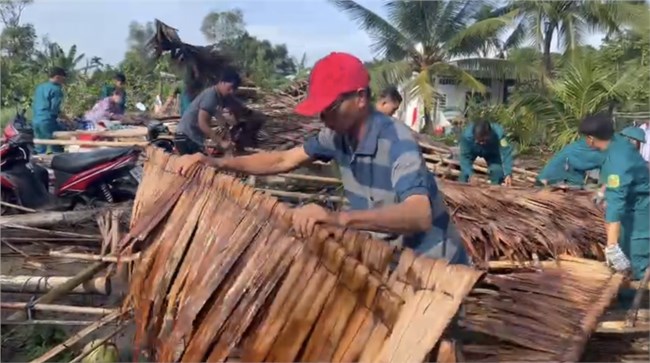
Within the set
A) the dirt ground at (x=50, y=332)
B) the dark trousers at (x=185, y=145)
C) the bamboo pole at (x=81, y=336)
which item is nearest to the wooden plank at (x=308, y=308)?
the bamboo pole at (x=81, y=336)

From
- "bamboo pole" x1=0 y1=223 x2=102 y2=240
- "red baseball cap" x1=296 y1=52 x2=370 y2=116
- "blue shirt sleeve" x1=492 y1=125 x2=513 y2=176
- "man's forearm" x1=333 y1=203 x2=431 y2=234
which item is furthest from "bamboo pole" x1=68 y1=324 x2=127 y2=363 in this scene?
"blue shirt sleeve" x1=492 y1=125 x2=513 y2=176

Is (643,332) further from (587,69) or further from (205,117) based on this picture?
(587,69)

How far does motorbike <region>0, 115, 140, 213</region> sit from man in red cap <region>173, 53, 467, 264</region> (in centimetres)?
515

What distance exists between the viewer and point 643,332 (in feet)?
11.9

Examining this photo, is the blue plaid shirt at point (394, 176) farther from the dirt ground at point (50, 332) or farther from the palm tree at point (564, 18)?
the palm tree at point (564, 18)

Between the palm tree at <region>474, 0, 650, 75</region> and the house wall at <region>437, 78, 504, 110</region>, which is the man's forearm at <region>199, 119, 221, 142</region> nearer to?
the palm tree at <region>474, 0, 650, 75</region>

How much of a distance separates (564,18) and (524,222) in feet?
59.7

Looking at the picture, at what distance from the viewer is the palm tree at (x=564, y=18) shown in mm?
20375

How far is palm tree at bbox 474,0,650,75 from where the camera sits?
20.4 meters

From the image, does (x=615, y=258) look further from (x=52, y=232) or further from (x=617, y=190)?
(x=52, y=232)

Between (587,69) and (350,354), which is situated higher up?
(587,69)

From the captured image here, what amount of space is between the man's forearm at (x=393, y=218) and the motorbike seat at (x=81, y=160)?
587cm

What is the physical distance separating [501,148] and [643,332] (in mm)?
4508

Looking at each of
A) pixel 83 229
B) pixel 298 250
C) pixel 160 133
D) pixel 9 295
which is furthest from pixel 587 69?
pixel 298 250
